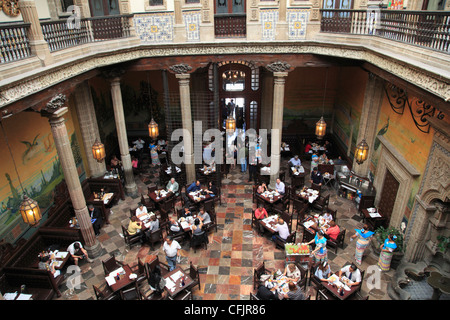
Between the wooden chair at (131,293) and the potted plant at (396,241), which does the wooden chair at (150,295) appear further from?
the potted plant at (396,241)

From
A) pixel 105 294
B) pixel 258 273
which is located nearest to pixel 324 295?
pixel 258 273

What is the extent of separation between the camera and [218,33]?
11.1 meters

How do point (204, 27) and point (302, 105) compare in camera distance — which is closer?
point (204, 27)

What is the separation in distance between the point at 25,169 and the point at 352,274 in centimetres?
960

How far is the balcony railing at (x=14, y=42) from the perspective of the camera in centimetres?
648

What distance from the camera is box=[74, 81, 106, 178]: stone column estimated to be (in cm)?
1220

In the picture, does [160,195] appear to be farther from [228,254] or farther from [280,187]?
[280,187]

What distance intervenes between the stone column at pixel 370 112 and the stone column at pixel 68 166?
9.80 m

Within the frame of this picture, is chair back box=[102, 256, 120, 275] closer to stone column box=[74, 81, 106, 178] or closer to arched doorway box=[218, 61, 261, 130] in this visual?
stone column box=[74, 81, 106, 178]

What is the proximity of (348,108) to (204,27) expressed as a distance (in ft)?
24.7

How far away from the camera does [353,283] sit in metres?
7.76

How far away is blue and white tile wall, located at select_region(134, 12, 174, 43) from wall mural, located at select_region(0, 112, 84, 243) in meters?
4.42

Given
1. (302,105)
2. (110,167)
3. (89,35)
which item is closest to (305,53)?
(302,105)

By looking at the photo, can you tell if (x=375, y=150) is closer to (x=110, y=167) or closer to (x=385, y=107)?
(x=385, y=107)
